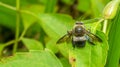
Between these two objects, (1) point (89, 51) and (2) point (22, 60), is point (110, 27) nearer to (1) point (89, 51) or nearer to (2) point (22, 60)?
(1) point (89, 51)

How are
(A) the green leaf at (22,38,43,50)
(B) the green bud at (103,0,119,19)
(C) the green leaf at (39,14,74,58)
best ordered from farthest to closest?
(A) the green leaf at (22,38,43,50) → (C) the green leaf at (39,14,74,58) → (B) the green bud at (103,0,119,19)

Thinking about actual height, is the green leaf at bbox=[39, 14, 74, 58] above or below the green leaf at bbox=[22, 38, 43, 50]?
above

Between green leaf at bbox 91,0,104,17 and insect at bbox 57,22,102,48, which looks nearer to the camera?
insect at bbox 57,22,102,48

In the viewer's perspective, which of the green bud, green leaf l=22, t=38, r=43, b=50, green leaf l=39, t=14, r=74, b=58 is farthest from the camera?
green leaf l=22, t=38, r=43, b=50

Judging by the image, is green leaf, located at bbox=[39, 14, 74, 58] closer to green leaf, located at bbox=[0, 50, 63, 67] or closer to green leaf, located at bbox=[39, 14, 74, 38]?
green leaf, located at bbox=[39, 14, 74, 38]

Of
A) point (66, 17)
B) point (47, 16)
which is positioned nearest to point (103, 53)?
point (66, 17)

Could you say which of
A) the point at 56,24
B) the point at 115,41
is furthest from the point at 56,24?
the point at 115,41

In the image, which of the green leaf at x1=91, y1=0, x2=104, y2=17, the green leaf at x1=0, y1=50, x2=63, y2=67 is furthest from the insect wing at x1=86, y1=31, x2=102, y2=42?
the green leaf at x1=91, y1=0, x2=104, y2=17

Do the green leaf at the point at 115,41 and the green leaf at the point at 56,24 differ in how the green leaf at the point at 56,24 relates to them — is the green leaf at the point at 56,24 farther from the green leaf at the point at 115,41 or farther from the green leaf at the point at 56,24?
the green leaf at the point at 115,41

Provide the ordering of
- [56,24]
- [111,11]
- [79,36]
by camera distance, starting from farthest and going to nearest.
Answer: [56,24], [79,36], [111,11]

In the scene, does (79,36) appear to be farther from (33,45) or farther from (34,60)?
(33,45)
